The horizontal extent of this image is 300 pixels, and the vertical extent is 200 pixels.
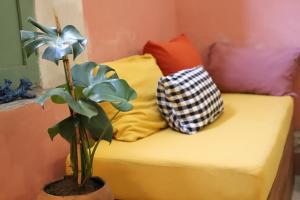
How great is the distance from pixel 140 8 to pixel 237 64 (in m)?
0.69

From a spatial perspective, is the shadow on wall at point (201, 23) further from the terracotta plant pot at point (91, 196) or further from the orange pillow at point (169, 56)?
the terracotta plant pot at point (91, 196)

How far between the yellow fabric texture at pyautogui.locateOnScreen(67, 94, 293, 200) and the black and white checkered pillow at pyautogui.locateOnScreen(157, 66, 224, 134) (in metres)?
0.05

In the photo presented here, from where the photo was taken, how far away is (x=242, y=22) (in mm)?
2898

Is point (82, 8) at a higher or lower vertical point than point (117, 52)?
higher

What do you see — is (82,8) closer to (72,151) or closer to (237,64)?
(72,151)

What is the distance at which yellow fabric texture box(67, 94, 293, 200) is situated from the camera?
1526mm

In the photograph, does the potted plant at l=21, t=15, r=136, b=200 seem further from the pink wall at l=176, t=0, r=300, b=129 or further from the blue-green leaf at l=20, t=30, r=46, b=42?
the pink wall at l=176, t=0, r=300, b=129

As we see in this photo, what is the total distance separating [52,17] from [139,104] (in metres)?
0.54

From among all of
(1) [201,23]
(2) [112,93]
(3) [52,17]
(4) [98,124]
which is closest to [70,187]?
(4) [98,124]

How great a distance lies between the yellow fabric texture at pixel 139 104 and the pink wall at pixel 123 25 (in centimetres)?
11

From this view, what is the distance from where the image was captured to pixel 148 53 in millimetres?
2500

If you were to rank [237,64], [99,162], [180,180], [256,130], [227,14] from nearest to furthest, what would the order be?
[180,180]
[99,162]
[256,130]
[237,64]
[227,14]

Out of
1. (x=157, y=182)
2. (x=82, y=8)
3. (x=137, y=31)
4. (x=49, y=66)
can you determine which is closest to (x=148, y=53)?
Result: (x=137, y=31)

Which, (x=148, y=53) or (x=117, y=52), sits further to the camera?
(x=148, y=53)
